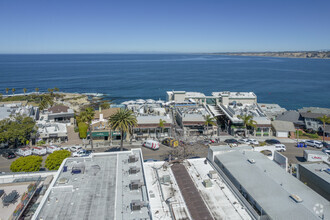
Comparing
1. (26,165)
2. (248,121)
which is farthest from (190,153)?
(26,165)

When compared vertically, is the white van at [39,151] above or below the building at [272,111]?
below

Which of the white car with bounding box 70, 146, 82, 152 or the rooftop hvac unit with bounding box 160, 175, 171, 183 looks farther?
the white car with bounding box 70, 146, 82, 152

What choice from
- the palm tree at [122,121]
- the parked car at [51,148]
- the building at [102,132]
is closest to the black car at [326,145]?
the palm tree at [122,121]

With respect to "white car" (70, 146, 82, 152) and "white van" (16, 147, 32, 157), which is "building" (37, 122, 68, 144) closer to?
"white van" (16, 147, 32, 157)

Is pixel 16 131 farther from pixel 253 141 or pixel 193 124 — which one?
pixel 253 141

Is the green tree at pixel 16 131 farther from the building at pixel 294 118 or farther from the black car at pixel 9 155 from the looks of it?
the building at pixel 294 118

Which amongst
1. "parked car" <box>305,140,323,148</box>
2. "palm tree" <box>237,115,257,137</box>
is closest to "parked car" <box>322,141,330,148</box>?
"parked car" <box>305,140,323,148</box>

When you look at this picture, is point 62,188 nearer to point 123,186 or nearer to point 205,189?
point 123,186
